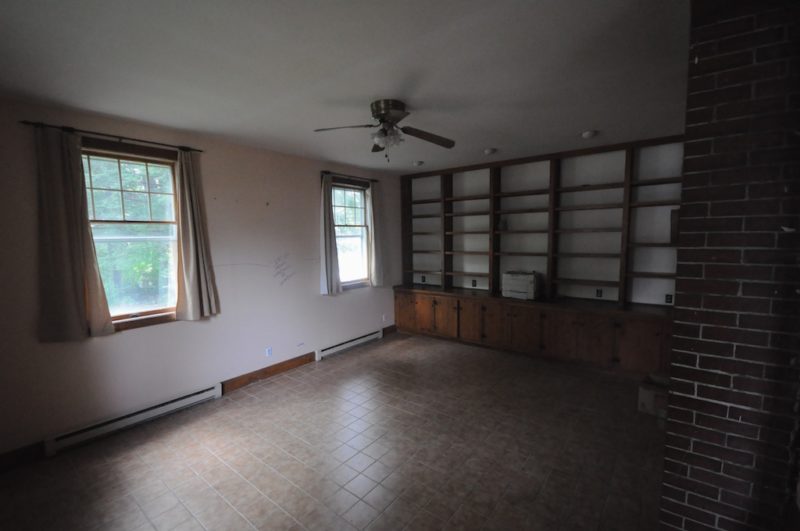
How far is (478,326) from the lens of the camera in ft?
16.5

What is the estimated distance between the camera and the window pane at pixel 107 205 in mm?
2895

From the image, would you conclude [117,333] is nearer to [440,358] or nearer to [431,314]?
[440,358]

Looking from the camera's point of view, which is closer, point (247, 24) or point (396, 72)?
point (247, 24)

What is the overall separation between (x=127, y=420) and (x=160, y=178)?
2148mm

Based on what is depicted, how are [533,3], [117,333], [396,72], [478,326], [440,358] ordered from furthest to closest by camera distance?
[478,326] → [440,358] → [117,333] → [396,72] → [533,3]

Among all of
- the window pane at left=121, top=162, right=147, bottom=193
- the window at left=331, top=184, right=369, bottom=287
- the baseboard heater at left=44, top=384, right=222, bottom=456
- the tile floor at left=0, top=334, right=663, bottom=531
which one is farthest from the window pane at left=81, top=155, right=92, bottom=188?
the window at left=331, top=184, right=369, bottom=287

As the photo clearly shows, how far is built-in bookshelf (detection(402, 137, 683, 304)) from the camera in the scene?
13.2 feet

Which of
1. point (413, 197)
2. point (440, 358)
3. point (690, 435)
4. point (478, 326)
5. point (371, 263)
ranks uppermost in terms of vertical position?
point (413, 197)

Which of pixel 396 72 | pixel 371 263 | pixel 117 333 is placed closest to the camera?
pixel 396 72

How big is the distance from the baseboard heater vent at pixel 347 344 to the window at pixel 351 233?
2.66ft

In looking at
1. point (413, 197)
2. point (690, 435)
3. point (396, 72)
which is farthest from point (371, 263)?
point (690, 435)

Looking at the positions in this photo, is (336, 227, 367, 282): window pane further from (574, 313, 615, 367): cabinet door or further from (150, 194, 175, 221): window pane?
(574, 313, 615, 367): cabinet door

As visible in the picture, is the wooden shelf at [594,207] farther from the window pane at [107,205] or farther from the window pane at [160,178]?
the window pane at [107,205]

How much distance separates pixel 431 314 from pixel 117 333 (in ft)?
12.5
